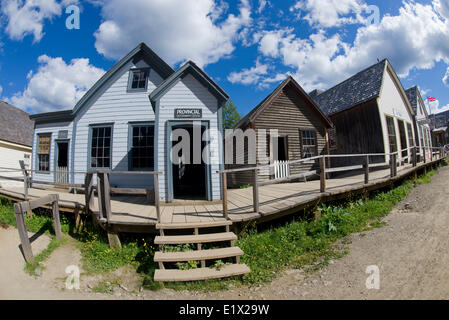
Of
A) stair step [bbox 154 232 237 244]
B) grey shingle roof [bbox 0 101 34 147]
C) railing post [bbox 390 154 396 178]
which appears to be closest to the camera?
stair step [bbox 154 232 237 244]

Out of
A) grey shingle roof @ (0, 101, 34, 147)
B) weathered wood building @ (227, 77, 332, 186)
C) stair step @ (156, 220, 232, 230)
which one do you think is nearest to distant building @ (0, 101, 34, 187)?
grey shingle roof @ (0, 101, 34, 147)

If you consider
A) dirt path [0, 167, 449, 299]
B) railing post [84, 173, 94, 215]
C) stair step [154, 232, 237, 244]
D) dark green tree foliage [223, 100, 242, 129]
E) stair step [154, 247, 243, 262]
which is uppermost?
dark green tree foliage [223, 100, 242, 129]

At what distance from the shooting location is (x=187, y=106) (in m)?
6.34

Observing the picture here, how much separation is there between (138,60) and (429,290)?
1174 centimetres

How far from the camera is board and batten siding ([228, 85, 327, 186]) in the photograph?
35.0 feet

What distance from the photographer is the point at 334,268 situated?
368 cm

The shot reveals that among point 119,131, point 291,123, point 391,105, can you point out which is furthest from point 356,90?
point 119,131

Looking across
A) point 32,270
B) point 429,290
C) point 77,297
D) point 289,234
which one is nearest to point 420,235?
point 429,290

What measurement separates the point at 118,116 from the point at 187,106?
4461 mm

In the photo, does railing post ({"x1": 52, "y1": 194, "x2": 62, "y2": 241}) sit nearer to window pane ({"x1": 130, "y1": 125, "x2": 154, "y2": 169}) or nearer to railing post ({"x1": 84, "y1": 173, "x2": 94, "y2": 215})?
railing post ({"x1": 84, "y1": 173, "x2": 94, "y2": 215})

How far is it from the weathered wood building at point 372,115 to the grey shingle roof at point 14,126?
23488mm

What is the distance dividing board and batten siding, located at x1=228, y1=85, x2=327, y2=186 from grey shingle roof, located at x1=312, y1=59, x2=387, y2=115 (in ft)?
10.8
